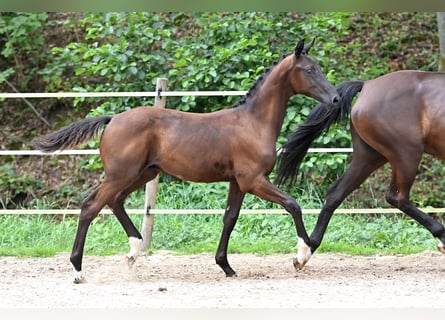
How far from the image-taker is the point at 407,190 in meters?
5.66

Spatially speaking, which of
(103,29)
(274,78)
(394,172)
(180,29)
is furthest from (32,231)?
(180,29)

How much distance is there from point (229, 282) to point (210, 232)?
2137 mm

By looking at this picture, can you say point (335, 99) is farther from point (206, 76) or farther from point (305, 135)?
point (206, 76)

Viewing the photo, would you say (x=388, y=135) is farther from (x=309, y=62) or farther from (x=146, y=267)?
(x=146, y=267)

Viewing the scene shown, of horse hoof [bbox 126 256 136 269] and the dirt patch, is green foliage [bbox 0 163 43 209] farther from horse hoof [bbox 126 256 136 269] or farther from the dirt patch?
horse hoof [bbox 126 256 136 269]

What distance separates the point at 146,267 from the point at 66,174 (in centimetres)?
405

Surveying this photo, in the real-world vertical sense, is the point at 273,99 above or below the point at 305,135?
above

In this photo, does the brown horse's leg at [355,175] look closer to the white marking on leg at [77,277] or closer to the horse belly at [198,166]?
the horse belly at [198,166]

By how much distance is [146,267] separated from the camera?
19.7ft

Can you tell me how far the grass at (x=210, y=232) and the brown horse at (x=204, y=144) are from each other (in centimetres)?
150

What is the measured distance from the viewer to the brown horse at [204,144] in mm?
5230

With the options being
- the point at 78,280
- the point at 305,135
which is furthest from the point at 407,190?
the point at 78,280

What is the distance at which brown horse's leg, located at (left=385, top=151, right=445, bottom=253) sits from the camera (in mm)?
5570

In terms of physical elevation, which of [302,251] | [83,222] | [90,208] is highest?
[90,208]
